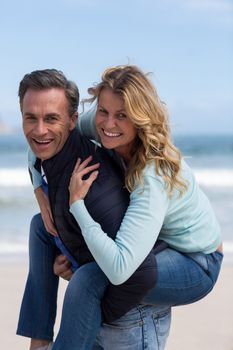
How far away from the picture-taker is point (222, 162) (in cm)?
2034

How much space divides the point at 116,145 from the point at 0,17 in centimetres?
2887

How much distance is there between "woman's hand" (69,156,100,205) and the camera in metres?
2.45

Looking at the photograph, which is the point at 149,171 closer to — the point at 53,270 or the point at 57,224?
the point at 57,224

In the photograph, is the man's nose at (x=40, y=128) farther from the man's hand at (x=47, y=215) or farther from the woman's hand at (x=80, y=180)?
the man's hand at (x=47, y=215)

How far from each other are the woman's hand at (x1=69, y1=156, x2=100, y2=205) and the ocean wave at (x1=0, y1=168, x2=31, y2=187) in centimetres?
1122

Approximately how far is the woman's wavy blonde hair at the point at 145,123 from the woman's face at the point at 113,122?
2 cm

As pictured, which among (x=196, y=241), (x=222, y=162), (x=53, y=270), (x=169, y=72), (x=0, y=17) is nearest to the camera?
(x=196, y=241)

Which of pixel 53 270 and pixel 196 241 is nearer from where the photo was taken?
pixel 196 241

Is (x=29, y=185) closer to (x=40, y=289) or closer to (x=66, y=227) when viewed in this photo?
(x=40, y=289)

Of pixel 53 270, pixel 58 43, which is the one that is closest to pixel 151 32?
pixel 58 43

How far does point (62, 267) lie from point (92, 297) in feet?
1.09

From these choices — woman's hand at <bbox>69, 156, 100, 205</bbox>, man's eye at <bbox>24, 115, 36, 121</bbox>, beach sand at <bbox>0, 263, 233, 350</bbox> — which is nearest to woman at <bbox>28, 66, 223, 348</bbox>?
woman's hand at <bbox>69, 156, 100, 205</bbox>

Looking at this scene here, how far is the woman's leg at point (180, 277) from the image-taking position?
8.16 ft

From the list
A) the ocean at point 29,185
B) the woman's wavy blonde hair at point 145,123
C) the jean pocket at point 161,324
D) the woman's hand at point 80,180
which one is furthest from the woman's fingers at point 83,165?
the jean pocket at point 161,324
